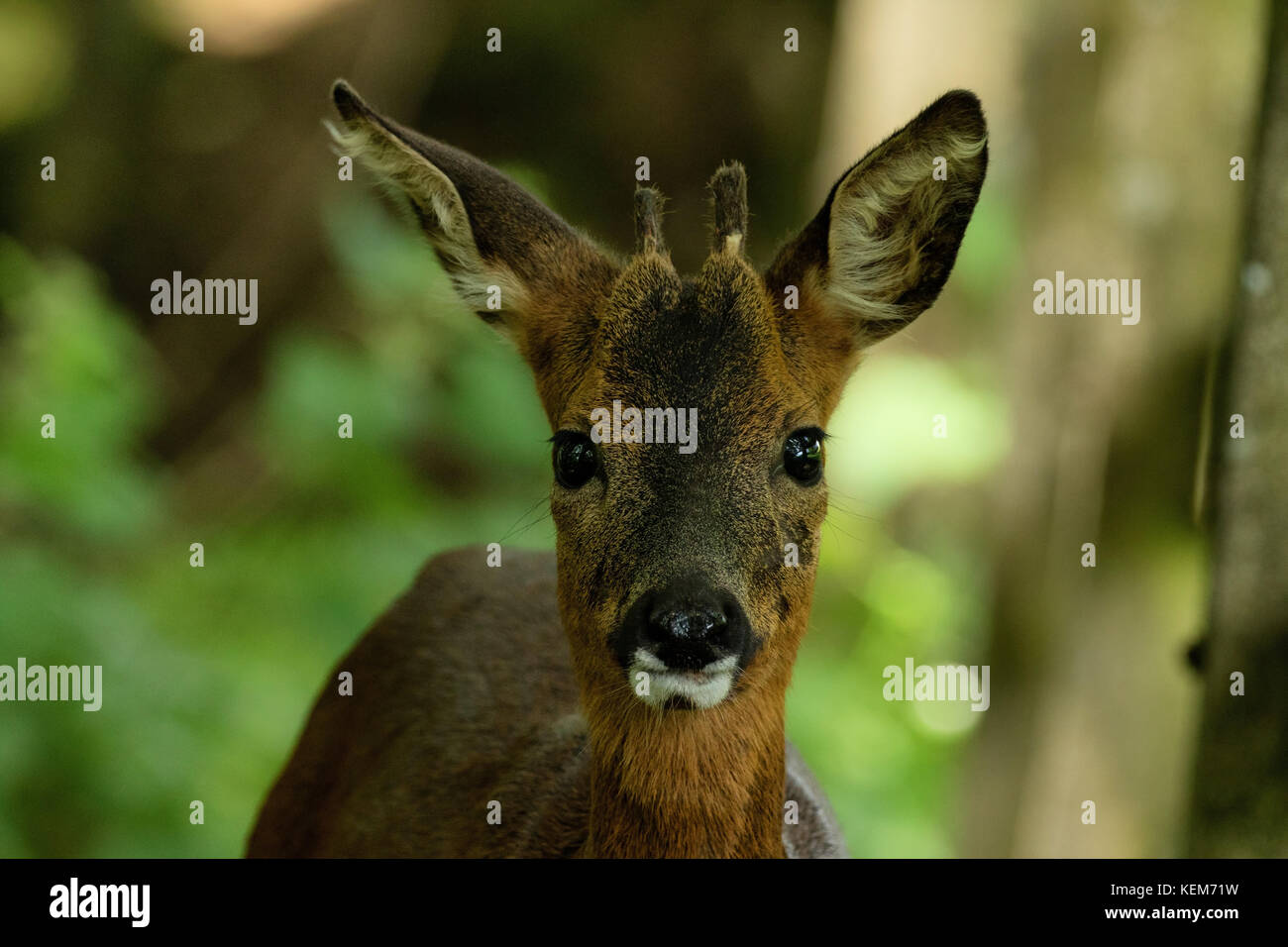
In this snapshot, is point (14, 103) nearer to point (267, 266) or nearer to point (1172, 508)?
point (267, 266)

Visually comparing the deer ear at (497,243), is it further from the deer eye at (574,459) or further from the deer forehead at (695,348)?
the deer eye at (574,459)

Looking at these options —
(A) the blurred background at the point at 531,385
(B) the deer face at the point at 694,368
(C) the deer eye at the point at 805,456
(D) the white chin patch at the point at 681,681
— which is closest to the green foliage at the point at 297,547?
(A) the blurred background at the point at 531,385

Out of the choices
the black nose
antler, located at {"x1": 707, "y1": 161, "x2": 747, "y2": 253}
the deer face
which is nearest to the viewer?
the black nose

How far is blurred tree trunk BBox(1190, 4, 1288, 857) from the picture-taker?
14.5 ft

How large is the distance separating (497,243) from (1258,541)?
2.41 m

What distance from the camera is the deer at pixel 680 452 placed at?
436cm

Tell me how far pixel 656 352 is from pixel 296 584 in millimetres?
6610

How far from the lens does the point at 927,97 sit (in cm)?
1067

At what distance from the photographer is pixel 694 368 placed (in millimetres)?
4543

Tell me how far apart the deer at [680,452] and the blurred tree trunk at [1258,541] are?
0.82 meters

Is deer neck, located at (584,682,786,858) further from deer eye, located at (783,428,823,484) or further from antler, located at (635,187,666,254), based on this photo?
antler, located at (635,187,666,254)

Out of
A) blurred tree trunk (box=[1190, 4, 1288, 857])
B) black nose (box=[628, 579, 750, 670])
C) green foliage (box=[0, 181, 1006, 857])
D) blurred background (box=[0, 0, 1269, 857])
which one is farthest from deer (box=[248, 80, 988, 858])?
green foliage (box=[0, 181, 1006, 857])

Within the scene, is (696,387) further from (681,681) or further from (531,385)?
(531,385)
